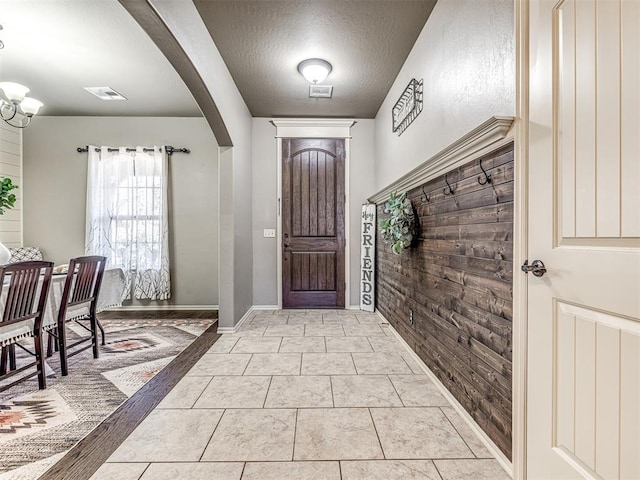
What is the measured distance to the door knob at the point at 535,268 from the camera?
1202mm

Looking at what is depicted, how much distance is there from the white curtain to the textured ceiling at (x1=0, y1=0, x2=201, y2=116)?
0.66m

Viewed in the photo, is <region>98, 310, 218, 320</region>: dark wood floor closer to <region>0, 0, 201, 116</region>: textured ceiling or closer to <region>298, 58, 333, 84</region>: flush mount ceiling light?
<region>0, 0, 201, 116</region>: textured ceiling

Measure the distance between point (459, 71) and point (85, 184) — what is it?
4.99 metres

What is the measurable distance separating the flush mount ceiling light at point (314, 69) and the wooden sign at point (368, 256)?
1757mm

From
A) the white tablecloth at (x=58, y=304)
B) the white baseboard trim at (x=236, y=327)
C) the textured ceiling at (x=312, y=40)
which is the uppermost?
the textured ceiling at (x=312, y=40)

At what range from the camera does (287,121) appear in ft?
14.7

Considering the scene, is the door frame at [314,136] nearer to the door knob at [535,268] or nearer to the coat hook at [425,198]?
the coat hook at [425,198]

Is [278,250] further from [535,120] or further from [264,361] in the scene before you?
[535,120]

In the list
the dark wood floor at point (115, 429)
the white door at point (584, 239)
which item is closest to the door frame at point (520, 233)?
the white door at point (584, 239)

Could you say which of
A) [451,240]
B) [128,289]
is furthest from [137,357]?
[451,240]

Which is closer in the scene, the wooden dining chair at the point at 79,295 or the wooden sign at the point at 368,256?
the wooden dining chair at the point at 79,295

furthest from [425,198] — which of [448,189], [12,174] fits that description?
[12,174]

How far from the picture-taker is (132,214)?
4500 mm

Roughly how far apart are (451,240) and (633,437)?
47.8 inches
